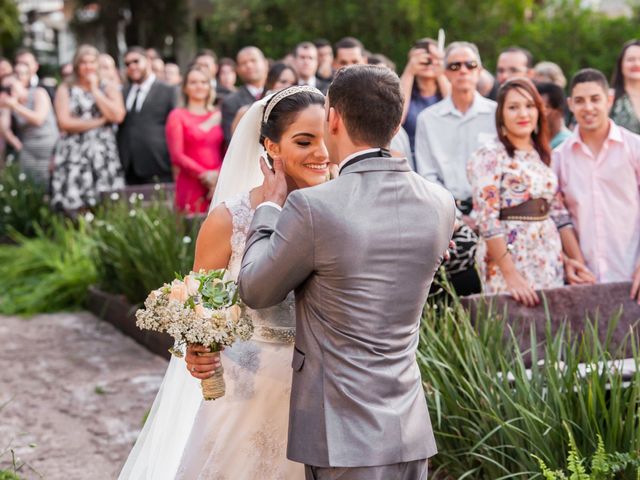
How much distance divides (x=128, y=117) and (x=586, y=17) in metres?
11.5

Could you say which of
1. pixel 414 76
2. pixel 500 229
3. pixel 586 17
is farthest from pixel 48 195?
pixel 586 17

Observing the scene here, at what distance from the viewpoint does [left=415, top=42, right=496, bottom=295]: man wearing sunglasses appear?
7230mm

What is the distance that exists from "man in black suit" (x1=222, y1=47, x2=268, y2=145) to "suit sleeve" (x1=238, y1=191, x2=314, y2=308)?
7058 mm

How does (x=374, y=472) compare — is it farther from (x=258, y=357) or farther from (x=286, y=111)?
(x=286, y=111)

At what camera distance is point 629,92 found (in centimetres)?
786

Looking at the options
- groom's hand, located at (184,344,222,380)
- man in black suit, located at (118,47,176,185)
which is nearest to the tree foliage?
man in black suit, located at (118,47,176,185)

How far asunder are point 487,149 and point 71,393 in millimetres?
3397

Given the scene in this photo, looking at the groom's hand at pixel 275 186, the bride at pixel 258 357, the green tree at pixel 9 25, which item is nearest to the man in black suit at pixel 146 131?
the bride at pixel 258 357

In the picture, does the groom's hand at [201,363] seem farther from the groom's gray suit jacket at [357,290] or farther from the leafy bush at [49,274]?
the leafy bush at [49,274]

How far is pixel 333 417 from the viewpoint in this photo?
307cm

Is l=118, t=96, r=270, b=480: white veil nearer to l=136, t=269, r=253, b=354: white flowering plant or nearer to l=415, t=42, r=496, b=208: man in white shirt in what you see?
l=136, t=269, r=253, b=354: white flowering plant

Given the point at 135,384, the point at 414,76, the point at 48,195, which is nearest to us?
the point at 135,384

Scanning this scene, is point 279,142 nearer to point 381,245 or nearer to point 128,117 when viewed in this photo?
point 381,245

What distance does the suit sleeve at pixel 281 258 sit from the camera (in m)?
2.98
